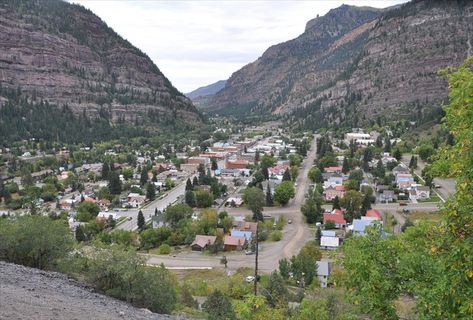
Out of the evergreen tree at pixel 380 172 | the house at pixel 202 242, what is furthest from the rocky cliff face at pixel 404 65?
the house at pixel 202 242

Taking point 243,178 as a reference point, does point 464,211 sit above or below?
above

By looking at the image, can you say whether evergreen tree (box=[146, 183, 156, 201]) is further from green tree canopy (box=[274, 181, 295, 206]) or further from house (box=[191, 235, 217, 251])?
house (box=[191, 235, 217, 251])

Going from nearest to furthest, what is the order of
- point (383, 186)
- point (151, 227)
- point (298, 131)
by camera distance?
1. point (151, 227)
2. point (383, 186)
3. point (298, 131)

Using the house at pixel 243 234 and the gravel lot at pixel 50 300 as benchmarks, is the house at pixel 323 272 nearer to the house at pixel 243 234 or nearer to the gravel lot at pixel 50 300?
the house at pixel 243 234

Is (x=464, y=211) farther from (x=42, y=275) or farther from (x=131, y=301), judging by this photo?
(x=42, y=275)

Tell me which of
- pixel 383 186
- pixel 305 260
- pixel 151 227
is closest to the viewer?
pixel 305 260

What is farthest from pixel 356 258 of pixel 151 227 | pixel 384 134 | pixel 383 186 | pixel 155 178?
pixel 384 134

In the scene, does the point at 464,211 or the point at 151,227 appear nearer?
the point at 464,211
